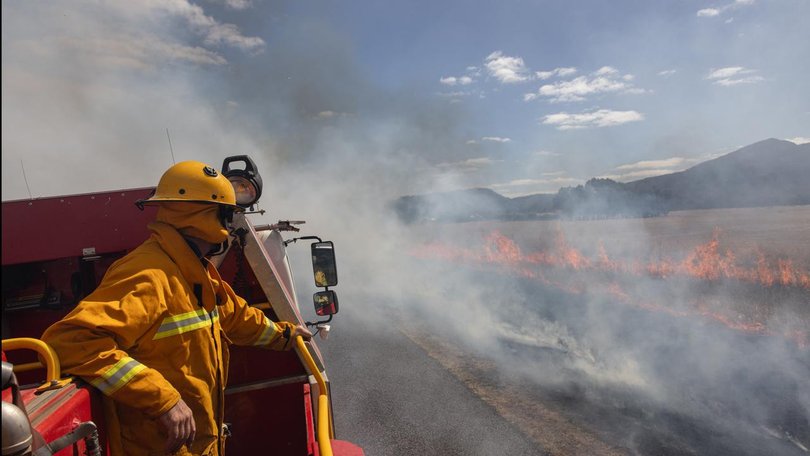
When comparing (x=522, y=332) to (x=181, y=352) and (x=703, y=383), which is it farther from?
(x=181, y=352)

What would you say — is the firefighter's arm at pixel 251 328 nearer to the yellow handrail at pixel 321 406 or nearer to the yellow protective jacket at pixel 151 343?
the yellow handrail at pixel 321 406

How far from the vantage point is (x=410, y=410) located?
6266 mm

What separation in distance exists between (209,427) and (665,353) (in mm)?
9522

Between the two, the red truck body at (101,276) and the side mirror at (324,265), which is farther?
the side mirror at (324,265)

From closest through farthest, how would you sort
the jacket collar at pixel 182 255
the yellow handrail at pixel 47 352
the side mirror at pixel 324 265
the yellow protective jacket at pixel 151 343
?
1. the yellow handrail at pixel 47 352
2. the yellow protective jacket at pixel 151 343
3. the jacket collar at pixel 182 255
4. the side mirror at pixel 324 265

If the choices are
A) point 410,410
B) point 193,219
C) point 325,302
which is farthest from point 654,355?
point 193,219

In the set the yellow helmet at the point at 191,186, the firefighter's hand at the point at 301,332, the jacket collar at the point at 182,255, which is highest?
the yellow helmet at the point at 191,186

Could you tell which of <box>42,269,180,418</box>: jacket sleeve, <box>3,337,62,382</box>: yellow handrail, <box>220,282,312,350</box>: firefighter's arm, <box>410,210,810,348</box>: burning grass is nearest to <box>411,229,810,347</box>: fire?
<box>410,210,810,348</box>: burning grass

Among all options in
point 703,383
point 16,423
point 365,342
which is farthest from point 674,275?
point 16,423

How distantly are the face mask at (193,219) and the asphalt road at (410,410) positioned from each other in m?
4.09

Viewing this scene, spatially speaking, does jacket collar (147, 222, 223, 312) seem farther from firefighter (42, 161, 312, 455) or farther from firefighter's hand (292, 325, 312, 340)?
firefighter's hand (292, 325, 312, 340)

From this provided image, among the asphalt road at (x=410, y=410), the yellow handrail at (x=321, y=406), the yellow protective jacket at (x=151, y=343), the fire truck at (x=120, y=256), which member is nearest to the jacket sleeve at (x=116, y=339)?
the yellow protective jacket at (x=151, y=343)

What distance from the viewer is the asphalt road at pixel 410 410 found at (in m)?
5.32

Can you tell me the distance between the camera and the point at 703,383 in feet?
24.4
